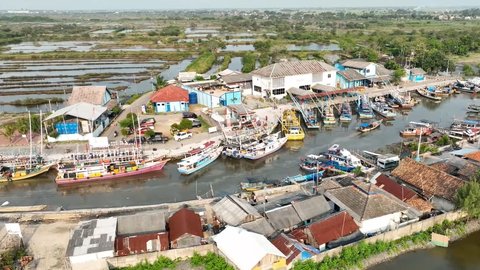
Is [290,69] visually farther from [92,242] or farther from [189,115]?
[92,242]

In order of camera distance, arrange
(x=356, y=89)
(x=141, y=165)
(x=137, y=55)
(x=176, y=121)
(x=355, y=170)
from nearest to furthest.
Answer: (x=355, y=170), (x=141, y=165), (x=176, y=121), (x=356, y=89), (x=137, y=55)

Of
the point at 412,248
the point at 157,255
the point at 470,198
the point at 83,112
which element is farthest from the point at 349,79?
the point at 157,255

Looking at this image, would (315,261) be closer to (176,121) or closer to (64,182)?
(64,182)

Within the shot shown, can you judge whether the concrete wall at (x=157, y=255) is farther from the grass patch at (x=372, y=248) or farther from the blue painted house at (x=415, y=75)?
the blue painted house at (x=415, y=75)

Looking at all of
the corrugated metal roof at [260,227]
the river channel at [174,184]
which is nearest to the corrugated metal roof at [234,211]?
the corrugated metal roof at [260,227]

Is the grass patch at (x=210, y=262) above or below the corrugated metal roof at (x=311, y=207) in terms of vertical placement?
below

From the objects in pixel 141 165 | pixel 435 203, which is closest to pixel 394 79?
pixel 435 203

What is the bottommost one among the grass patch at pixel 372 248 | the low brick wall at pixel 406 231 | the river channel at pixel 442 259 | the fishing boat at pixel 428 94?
the river channel at pixel 442 259
